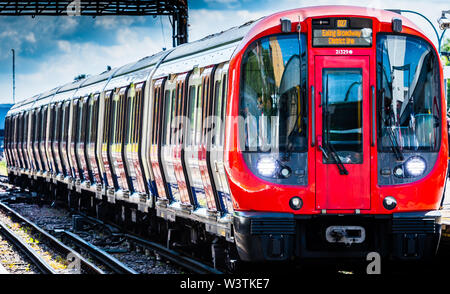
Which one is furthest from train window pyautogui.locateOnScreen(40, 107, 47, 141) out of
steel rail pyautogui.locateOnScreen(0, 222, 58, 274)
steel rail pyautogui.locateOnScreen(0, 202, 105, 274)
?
steel rail pyautogui.locateOnScreen(0, 222, 58, 274)

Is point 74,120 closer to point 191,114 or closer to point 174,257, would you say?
point 174,257

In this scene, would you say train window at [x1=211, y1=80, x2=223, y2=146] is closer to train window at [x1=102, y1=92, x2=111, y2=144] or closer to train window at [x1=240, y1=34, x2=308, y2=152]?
train window at [x1=240, y1=34, x2=308, y2=152]

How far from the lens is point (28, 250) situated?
635 inches

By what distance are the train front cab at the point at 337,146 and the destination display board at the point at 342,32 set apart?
0.02 metres

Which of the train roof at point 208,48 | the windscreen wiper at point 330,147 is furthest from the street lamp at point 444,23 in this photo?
the windscreen wiper at point 330,147

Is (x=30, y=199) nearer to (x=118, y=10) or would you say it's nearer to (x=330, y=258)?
(x=118, y=10)

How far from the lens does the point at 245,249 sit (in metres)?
10.0

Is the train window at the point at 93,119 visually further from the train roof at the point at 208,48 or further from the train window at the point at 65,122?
the train window at the point at 65,122

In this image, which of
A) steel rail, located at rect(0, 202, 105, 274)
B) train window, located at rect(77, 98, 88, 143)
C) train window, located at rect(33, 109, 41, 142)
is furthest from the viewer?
train window, located at rect(33, 109, 41, 142)

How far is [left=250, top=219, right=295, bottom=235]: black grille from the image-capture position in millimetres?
9953

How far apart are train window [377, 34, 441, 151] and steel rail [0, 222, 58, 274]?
18.8 ft

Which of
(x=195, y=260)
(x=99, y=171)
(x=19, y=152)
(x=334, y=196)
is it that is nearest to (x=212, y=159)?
(x=334, y=196)

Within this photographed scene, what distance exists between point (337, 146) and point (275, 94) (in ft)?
2.86

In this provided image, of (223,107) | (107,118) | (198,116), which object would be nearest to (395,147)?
(223,107)
